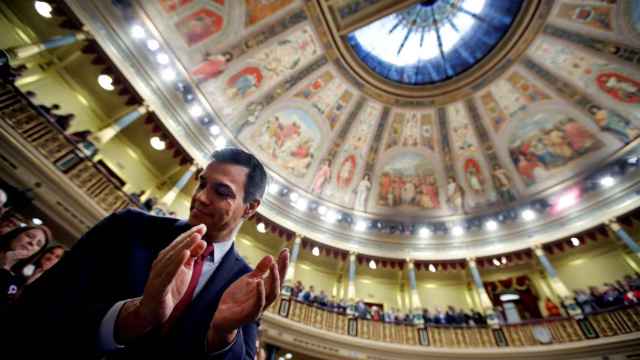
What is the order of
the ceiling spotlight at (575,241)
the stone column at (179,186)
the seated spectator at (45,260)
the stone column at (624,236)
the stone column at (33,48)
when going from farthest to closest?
the ceiling spotlight at (575,241) → the stone column at (624,236) → the stone column at (179,186) → the stone column at (33,48) → the seated spectator at (45,260)

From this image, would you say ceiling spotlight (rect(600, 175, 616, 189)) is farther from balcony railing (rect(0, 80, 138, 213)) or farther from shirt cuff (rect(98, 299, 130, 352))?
balcony railing (rect(0, 80, 138, 213))

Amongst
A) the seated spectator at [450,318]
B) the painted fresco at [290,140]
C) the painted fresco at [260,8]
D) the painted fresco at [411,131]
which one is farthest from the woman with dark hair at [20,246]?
the painted fresco at [411,131]

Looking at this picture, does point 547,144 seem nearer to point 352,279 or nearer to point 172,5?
point 352,279

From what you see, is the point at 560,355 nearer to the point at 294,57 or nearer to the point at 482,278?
the point at 482,278

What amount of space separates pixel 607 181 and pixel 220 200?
57.9ft

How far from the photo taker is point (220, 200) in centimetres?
154

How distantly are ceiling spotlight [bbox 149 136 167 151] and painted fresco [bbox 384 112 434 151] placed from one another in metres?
12.7

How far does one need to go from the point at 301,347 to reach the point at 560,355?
8852 mm

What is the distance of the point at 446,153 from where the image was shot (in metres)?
17.4

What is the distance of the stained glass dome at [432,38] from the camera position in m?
15.1

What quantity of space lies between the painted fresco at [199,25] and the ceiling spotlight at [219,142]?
174 inches

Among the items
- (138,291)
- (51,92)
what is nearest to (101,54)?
(51,92)

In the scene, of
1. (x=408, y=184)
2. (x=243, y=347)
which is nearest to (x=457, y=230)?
(x=408, y=184)

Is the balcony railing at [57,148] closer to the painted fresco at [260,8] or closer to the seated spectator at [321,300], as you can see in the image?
the seated spectator at [321,300]
